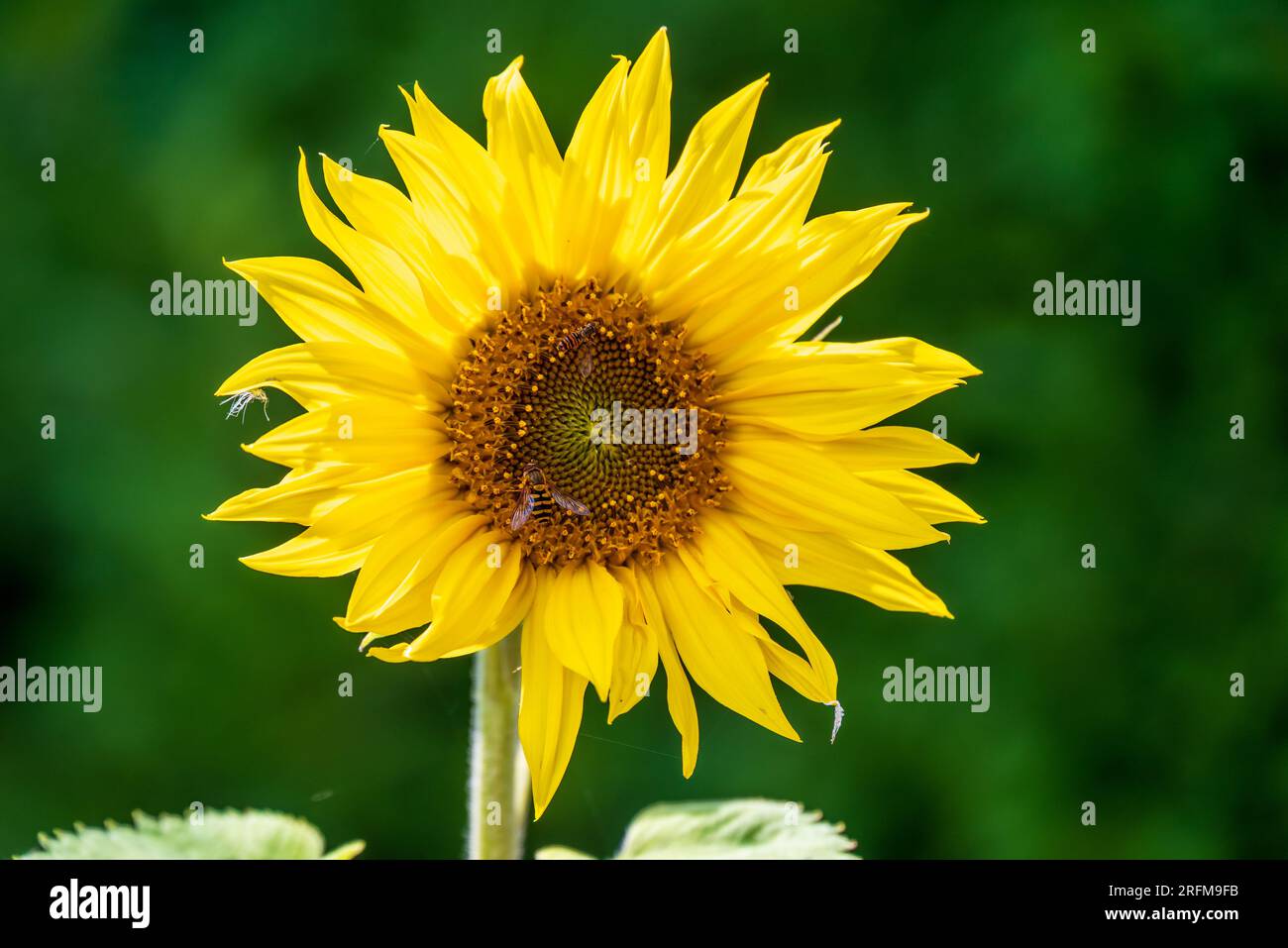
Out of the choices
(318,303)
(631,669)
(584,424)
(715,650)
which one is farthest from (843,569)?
(318,303)

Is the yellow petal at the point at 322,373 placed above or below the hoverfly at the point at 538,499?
above

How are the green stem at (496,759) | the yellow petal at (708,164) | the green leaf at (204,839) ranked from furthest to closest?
the green leaf at (204,839) → the green stem at (496,759) → the yellow petal at (708,164)

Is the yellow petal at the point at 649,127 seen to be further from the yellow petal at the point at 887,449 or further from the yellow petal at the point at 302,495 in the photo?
the yellow petal at the point at 302,495

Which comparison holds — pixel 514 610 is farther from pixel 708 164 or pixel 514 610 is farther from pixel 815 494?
pixel 708 164

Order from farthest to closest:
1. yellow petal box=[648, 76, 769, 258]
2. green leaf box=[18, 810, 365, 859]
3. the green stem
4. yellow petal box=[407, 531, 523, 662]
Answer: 1. green leaf box=[18, 810, 365, 859]
2. the green stem
3. yellow petal box=[648, 76, 769, 258]
4. yellow petal box=[407, 531, 523, 662]

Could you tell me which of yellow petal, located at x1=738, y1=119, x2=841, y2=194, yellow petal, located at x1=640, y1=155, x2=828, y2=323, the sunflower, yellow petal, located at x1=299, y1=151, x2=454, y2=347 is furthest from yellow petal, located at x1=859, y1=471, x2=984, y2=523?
yellow petal, located at x1=299, y1=151, x2=454, y2=347

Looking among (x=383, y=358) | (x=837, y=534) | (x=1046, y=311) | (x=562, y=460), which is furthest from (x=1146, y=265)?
(x=383, y=358)

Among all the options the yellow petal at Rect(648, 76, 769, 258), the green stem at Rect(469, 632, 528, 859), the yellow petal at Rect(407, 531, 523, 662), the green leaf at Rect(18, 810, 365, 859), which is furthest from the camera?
the green leaf at Rect(18, 810, 365, 859)

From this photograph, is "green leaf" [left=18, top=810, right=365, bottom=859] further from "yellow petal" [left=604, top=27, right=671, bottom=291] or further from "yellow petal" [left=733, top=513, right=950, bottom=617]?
"yellow petal" [left=604, top=27, right=671, bottom=291]

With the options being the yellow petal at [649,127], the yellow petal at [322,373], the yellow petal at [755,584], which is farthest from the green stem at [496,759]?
the yellow petal at [649,127]
